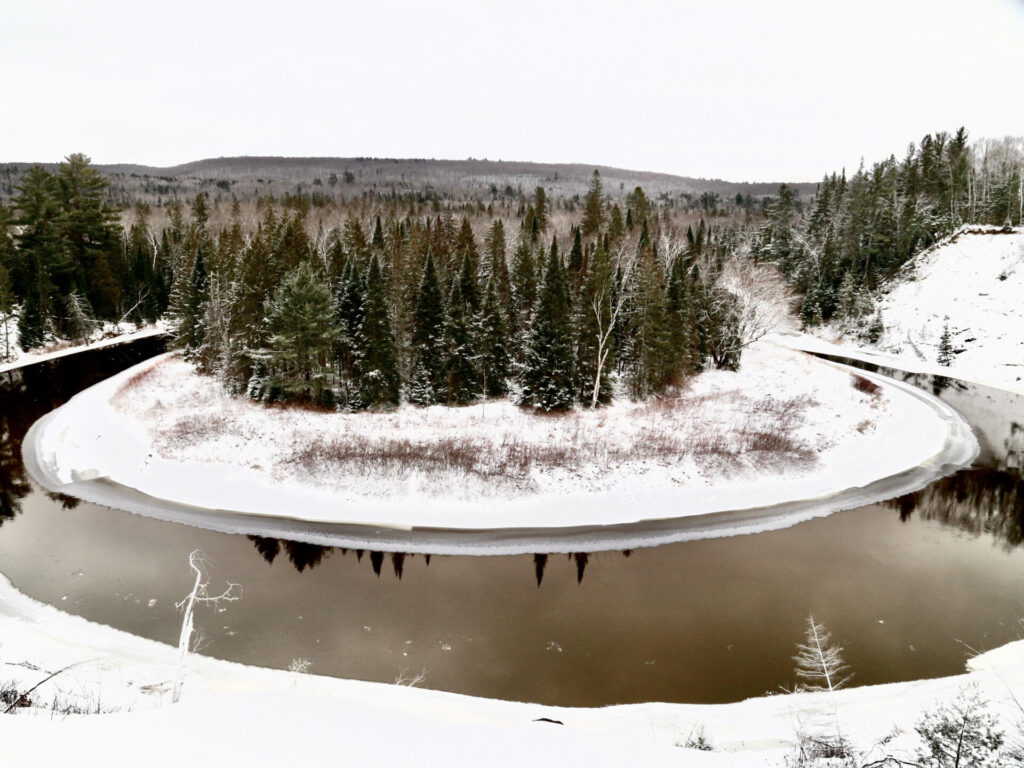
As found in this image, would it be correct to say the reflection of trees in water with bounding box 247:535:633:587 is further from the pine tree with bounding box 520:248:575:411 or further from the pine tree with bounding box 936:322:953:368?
the pine tree with bounding box 936:322:953:368

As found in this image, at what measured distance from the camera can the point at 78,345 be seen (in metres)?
60.9

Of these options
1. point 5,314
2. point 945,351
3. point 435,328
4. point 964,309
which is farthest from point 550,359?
point 964,309

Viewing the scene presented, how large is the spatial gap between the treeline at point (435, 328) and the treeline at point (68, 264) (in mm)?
18174

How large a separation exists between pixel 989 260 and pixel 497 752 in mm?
82403

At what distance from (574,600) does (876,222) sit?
82086 millimetres

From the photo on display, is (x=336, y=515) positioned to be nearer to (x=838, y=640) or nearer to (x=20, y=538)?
(x=20, y=538)

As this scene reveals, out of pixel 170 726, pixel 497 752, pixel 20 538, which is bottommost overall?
pixel 20 538

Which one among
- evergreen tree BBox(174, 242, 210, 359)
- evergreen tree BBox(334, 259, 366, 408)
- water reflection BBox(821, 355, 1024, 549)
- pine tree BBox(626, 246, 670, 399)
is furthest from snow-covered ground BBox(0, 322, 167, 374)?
water reflection BBox(821, 355, 1024, 549)

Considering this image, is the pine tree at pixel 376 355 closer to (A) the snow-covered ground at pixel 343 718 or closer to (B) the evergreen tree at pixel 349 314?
(B) the evergreen tree at pixel 349 314

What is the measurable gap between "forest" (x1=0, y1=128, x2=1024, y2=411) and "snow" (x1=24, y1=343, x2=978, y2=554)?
11.0 ft

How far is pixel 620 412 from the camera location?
3744 centimetres

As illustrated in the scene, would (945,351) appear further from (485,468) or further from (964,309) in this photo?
(485,468)

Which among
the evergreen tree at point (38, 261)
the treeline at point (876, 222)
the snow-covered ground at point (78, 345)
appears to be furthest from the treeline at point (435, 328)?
the treeline at point (876, 222)

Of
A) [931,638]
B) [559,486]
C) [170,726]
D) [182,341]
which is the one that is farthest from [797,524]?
[182,341]
